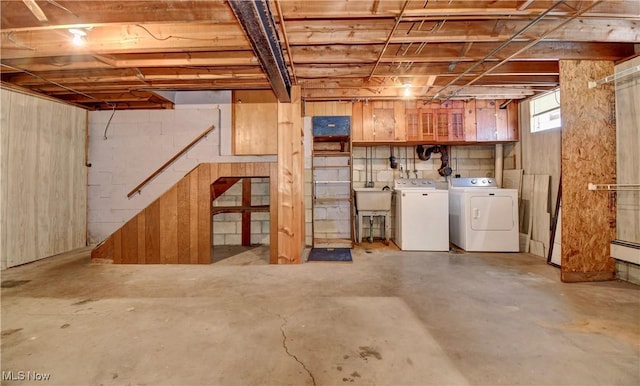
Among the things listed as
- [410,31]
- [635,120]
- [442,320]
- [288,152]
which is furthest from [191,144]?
[635,120]

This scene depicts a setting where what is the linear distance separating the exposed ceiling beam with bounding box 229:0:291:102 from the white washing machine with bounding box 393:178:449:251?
2.67m

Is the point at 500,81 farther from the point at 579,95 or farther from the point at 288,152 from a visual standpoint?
the point at 288,152

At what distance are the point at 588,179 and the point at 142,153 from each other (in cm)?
632

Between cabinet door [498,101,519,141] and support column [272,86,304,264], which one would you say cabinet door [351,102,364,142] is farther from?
cabinet door [498,101,519,141]

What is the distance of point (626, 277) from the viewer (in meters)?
2.75

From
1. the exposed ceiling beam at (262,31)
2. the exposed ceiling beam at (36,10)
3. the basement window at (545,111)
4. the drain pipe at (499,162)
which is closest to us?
the exposed ceiling beam at (262,31)

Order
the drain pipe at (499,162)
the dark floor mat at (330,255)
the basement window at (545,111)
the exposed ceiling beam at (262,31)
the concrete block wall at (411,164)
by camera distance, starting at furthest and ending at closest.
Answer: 1. the concrete block wall at (411,164)
2. the drain pipe at (499,162)
3. the basement window at (545,111)
4. the dark floor mat at (330,255)
5. the exposed ceiling beam at (262,31)

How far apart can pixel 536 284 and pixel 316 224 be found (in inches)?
120

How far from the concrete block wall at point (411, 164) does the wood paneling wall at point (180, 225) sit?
1.99m

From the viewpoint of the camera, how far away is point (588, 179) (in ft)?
9.16

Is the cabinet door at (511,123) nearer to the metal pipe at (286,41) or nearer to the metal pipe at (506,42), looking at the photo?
the metal pipe at (506,42)

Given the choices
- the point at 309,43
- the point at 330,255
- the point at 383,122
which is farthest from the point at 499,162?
the point at 309,43

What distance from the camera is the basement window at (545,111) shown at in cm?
374

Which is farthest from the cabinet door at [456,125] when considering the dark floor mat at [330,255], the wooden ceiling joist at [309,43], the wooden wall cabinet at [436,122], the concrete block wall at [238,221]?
the concrete block wall at [238,221]
